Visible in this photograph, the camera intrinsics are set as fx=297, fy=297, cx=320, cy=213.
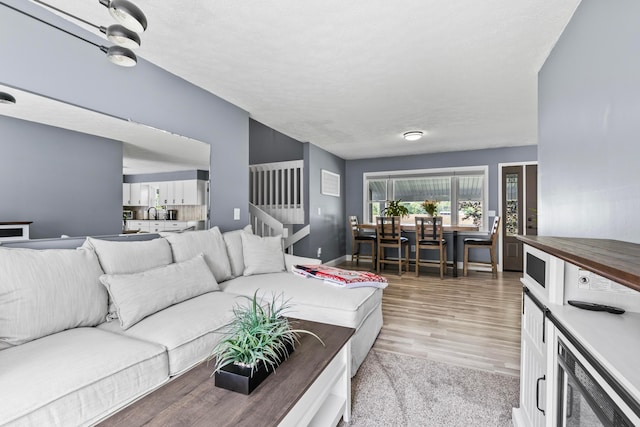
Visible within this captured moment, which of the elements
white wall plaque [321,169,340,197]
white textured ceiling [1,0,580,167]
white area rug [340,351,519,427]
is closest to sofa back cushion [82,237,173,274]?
white textured ceiling [1,0,580,167]

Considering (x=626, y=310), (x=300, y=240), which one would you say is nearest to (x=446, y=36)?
(x=626, y=310)

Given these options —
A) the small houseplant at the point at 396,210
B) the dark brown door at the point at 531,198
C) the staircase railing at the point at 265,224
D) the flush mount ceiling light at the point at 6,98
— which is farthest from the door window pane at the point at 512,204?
the flush mount ceiling light at the point at 6,98

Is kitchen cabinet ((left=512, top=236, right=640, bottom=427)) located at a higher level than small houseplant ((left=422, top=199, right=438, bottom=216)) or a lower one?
lower

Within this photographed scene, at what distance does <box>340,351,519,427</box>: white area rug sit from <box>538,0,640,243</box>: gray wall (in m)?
1.09

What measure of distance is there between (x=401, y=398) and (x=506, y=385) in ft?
2.38

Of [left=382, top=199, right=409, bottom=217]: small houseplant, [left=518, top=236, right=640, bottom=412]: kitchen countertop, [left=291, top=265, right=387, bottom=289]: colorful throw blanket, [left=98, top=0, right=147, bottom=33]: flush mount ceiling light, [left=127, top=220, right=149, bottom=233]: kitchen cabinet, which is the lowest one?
[left=291, top=265, right=387, bottom=289]: colorful throw blanket

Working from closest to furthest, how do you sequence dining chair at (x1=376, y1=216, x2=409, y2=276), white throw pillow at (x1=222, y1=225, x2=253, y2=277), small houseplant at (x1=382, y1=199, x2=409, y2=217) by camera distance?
white throw pillow at (x1=222, y1=225, x2=253, y2=277)
dining chair at (x1=376, y1=216, x2=409, y2=276)
small houseplant at (x1=382, y1=199, x2=409, y2=217)

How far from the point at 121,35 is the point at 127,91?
1.20 meters

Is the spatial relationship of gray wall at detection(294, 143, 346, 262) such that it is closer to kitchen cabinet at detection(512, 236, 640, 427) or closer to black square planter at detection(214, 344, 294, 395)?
kitchen cabinet at detection(512, 236, 640, 427)

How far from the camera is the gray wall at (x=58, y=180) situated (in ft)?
5.56

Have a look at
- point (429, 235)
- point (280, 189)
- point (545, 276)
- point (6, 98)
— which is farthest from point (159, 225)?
point (429, 235)

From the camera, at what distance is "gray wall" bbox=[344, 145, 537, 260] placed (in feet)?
18.1

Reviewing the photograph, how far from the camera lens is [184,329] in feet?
5.14

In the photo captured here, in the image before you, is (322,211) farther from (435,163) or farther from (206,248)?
(206,248)
